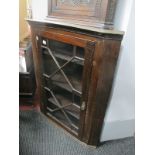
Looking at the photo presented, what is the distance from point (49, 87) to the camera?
160cm

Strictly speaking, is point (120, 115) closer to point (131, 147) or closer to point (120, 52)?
point (131, 147)

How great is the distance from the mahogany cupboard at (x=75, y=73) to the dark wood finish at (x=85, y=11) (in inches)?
4.9

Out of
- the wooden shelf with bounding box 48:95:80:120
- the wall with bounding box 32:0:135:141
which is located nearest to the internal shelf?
the wooden shelf with bounding box 48:95:80:120

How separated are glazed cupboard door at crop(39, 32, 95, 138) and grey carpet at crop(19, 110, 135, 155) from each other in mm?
96

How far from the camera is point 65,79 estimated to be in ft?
4.72

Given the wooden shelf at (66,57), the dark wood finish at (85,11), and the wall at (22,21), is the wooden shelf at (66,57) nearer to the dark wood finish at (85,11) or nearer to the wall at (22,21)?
the dark wood finish at (85,11)

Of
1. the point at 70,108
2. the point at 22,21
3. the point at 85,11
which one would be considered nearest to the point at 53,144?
the point at 70,108

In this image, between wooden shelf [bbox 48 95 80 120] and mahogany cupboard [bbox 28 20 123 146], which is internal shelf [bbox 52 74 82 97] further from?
A: wooden shelf [bbox 48 95 80 120]

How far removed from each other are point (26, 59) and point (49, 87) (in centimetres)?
43

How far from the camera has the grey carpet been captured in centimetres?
141

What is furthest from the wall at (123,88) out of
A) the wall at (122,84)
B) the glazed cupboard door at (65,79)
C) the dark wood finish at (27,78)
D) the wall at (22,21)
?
the wall at (22,21)

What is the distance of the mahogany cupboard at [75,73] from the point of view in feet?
3.42
